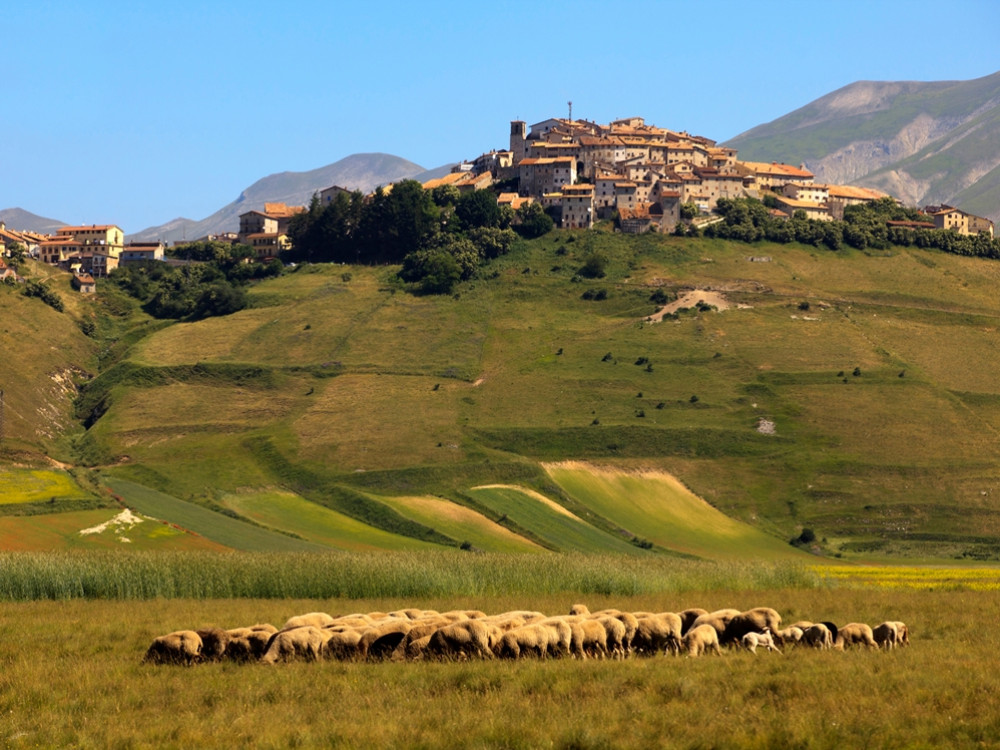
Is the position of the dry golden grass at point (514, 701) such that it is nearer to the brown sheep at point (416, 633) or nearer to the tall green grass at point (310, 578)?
the brown sheep at point (416, 633)

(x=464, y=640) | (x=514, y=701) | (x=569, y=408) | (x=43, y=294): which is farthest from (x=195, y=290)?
(x=514, y=701)

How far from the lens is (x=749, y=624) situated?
3966cm

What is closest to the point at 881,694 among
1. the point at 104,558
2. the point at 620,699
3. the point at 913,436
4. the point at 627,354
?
the point at 620,699

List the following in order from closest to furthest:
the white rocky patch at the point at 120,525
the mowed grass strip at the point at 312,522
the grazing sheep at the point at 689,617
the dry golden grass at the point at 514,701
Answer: the dry golden grass at the point at 514,701 → the grazing sheep at the point at 689,617 → the white rocky patch at the point at 120,525 → the mowed grass strip at the point at 312,522

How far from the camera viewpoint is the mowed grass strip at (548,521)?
10062 centimetres

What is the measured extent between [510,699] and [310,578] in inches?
1060

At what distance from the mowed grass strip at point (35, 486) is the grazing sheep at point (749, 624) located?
69.8 m

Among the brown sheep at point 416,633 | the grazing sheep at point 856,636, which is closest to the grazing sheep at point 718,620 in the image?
the grazing sheep at point 856,636

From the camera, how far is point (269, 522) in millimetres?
104500

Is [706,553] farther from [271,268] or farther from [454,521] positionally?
[271,268]

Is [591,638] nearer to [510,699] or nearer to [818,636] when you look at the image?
[818,636]

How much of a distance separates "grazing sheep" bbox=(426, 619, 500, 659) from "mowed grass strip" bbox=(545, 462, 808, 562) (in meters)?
64.8

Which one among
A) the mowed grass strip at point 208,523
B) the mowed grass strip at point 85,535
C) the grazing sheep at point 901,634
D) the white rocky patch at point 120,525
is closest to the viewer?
the grazing sheep at point 901,634

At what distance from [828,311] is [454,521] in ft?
265
